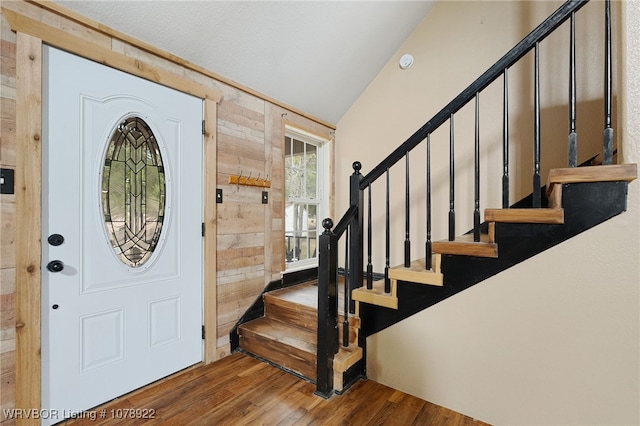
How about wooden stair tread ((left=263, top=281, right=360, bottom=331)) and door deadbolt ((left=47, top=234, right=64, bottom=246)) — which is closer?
door deadbolt ((left=47, top=234, right=64, bottom=246))

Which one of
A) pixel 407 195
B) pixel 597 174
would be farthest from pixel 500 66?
pixel 407 195

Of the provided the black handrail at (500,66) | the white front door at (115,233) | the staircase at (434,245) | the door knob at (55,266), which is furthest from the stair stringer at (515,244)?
the door knob at (55,266)

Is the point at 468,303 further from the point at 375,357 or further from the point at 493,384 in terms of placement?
the point at 375,357

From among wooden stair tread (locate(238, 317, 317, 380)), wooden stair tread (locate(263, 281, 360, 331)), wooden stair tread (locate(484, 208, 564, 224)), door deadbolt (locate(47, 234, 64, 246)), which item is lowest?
wooden stair tread (locate(238, 317, 317, 380))

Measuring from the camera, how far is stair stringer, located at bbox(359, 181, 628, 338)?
1.33m

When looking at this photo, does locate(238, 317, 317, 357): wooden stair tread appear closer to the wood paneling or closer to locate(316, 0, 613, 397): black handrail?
locate(316, 0, 613, 397): black handrail

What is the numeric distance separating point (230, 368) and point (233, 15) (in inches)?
102

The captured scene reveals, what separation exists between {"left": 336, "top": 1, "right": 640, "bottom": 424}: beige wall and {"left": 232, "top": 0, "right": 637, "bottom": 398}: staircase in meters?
0.07

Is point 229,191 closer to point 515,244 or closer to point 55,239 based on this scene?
point 55,239

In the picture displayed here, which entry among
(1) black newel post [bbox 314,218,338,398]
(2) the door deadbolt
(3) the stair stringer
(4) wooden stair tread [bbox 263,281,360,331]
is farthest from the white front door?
(3) the stair stringer

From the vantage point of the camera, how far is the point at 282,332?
2.45 m

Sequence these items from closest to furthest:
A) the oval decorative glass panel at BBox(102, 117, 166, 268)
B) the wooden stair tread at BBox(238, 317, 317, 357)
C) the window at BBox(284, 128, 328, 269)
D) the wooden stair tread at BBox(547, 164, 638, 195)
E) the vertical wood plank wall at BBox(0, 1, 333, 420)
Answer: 1. the wooden stair tread at BBox(547, 164, 638, 195)
2. the vertical wood plank wall at BBox(0, 1, 333, 420)
3. the oval decorative glass panel at BBox(102, 117, 166, 268)
4. the wooden stair tread at BBox(238, 317, 317, 357)
5. the window at BBox(284, 128, 328, 269)

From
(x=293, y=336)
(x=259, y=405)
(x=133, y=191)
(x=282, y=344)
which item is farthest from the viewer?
(x=293, y=336)

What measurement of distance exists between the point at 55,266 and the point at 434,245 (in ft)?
7.08
